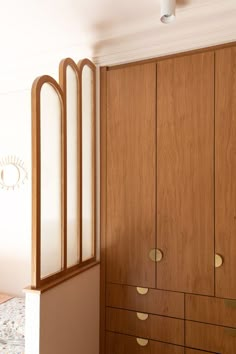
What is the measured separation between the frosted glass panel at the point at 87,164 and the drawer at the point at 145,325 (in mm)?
467

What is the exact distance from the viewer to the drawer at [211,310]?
180 centimetres

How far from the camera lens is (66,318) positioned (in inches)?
72.2

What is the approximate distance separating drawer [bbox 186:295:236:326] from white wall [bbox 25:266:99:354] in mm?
659

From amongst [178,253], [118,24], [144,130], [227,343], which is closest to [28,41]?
[118,24]

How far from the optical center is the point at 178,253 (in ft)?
6.40

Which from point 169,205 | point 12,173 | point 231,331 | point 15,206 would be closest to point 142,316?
point 231,331

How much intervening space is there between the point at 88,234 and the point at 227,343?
1.11 meters

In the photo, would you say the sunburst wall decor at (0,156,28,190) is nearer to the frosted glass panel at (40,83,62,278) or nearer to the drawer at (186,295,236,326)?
the frosted glass panel at (40,83,62,278)

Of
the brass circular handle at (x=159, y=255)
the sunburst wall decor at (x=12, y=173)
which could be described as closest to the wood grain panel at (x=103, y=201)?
the brass circular handle at (x=159, y=255)

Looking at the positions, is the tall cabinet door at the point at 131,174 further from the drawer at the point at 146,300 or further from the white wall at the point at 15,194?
the white wall at the point at 15,194

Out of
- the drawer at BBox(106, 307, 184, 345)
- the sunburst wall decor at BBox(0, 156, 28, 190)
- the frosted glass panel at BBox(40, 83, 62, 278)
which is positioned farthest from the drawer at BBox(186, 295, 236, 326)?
the sunburst wall decor at BBox(0, 156, 28, 190)

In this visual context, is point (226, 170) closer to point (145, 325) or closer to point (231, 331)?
point (231, 331)

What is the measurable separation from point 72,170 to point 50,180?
24cm

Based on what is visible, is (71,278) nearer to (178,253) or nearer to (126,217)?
(126,217)
